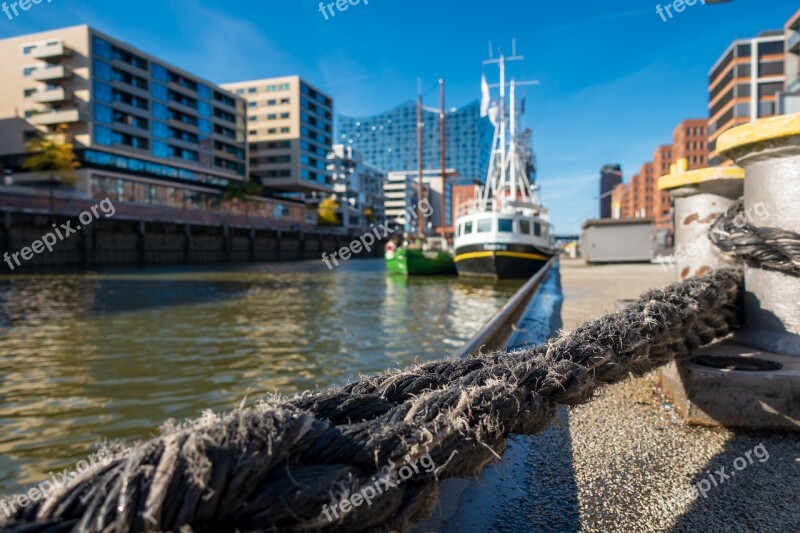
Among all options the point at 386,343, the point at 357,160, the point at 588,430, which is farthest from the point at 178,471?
the point at 357,160

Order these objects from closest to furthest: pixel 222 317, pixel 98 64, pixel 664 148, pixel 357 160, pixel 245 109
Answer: pixel 222 317, pixel 98 64, pixel 245 109, pixel 357 160, pixel 664 148

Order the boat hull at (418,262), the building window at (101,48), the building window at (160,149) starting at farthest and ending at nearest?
the building window at (160,149) → the building window at (101,48) → the boat hull at (418,262)

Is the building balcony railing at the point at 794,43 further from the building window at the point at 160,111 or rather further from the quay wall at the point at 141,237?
the building window at the point at 160,111

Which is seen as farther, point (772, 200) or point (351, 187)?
point (351, 187)

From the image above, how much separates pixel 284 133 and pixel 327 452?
9610 centimetres

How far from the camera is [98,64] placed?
59.1 meters

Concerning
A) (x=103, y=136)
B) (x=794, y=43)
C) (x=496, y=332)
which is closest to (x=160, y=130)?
(x=103, y=136)

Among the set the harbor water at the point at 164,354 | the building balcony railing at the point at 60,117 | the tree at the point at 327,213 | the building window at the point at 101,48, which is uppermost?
the building window at the point at 101,48

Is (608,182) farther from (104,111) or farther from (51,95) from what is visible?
(51,95)

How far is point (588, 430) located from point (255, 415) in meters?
2.41

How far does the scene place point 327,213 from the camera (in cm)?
9656

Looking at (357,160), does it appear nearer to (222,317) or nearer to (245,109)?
(245,109)

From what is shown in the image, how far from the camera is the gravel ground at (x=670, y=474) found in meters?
1.96

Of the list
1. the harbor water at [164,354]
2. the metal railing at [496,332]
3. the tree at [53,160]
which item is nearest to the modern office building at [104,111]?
the tree at [53,160]
